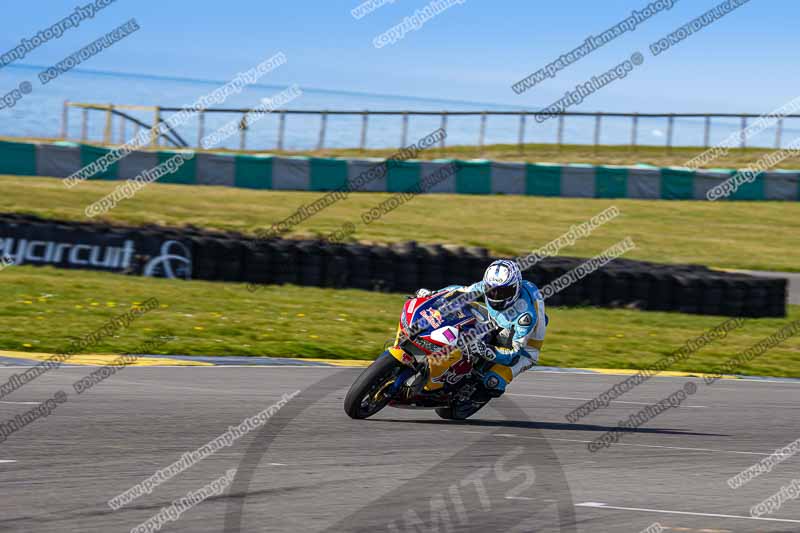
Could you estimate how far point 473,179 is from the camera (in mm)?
33375

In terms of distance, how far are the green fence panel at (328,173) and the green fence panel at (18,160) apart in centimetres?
764

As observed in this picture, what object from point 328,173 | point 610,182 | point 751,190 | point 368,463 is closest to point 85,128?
point 328,173

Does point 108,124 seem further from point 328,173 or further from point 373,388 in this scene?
point 373,388

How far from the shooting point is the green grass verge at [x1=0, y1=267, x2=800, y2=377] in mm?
14297

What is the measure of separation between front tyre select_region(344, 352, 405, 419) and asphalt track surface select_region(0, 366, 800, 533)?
18 cm

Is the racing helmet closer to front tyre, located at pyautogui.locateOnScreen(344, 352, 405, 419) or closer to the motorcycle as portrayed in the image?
the motorcycle

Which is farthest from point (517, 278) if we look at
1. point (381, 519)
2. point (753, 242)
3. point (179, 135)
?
point (179, 135)

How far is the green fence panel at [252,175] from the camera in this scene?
32969 millimetres

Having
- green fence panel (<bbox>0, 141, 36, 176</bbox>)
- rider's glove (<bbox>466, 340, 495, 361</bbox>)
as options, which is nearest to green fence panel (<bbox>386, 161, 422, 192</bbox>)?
green fence panel (<bbox>0, 141, 36, 176</bbox>)

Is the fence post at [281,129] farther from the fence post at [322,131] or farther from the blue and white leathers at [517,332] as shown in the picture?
the blue and white leathers at [517,332]

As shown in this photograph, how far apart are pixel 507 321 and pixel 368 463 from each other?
2.19 metres

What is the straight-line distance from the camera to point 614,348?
53.6 feet

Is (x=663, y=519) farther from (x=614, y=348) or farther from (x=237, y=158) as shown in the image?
(x=237, y=158)

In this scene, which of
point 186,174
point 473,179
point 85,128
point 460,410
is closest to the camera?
point 460,410
